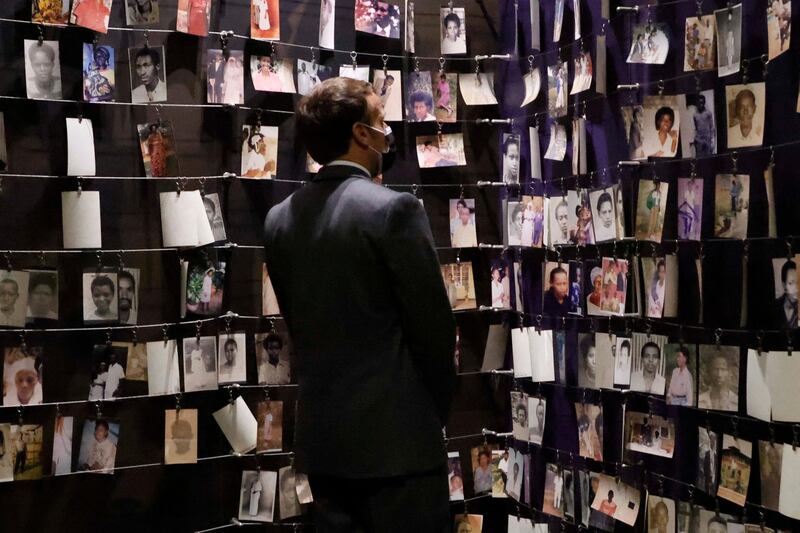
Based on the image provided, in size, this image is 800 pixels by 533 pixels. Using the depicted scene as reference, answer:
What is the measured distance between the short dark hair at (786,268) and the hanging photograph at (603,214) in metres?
0.54

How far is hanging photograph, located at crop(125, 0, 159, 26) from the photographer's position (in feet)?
8.71

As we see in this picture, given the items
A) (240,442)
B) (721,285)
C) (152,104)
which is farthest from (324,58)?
(721,285)

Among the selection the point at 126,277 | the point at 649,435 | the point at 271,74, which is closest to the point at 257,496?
the point at 126,277

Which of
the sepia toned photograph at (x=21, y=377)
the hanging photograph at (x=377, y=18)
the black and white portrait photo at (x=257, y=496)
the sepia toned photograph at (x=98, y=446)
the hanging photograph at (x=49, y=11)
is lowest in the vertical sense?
the black and white portrait photo at (x=257, y=496)

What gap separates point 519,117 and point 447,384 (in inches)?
57.7

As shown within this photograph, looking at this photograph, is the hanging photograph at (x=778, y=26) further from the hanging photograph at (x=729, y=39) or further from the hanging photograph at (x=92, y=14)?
the hanging photograph at (x=92, y=14)

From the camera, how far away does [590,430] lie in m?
2.72

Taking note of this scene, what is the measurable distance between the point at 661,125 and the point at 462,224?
851 mm

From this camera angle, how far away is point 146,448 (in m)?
2.71

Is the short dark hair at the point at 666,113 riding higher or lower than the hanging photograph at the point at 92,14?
lower

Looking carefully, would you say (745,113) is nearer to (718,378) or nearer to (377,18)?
(718,378)

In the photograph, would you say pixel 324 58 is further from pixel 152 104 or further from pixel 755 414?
pixel 755 414

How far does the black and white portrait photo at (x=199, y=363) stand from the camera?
107 inches

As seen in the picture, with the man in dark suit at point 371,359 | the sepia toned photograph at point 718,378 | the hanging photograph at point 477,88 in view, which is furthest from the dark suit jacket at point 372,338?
the hanging photograph at point 477,88
